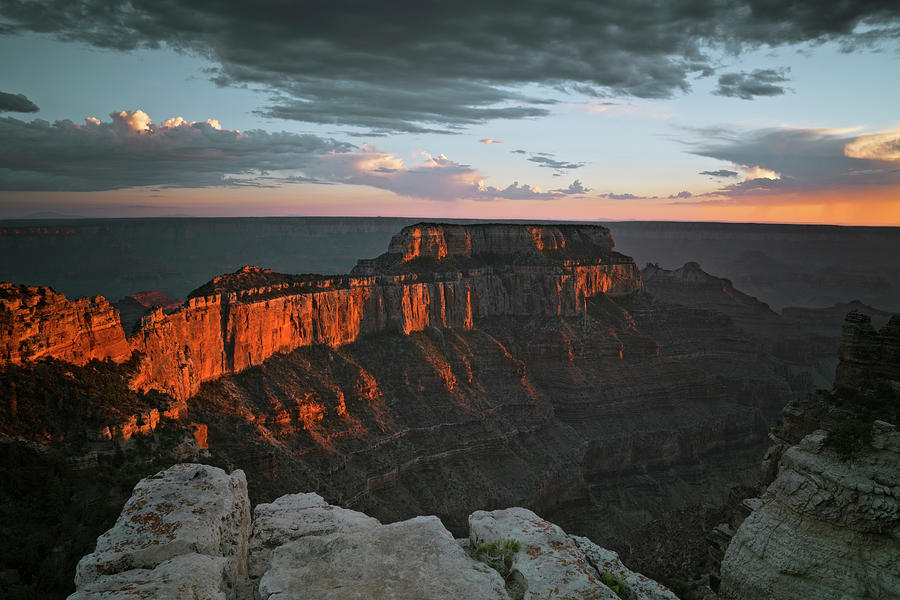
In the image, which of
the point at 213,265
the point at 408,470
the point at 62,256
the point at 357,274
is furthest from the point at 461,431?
the point at 213,265

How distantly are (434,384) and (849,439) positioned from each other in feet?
140

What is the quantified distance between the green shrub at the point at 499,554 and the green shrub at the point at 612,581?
1947mm

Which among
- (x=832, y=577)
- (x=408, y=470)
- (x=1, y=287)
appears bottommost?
(x=408, y=470)

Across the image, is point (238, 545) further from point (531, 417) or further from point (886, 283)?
point (886, 283)

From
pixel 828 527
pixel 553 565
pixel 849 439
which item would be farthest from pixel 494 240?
pixel 553 565

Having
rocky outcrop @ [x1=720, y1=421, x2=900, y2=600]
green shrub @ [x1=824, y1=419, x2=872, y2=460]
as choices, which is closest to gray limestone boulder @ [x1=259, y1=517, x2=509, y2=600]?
rocky outcrop @ [x1=720, y1=421, x2=900, y2=600]

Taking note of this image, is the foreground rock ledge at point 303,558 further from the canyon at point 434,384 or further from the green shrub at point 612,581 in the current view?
the canyon at point 434,384

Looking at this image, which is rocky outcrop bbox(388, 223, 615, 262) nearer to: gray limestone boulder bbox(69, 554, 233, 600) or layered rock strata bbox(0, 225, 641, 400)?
layered rock strata bbox(0, 225, 641, 400)

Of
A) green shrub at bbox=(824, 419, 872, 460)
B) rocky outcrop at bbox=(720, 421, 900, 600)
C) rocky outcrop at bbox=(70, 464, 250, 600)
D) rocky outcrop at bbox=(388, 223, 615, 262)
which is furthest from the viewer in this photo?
rocky outcrop at bbox=(388, 223, 615, 262)

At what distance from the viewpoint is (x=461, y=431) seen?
5778 cm

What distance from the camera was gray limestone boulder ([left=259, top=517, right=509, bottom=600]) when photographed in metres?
9.47

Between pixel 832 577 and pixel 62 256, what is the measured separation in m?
165

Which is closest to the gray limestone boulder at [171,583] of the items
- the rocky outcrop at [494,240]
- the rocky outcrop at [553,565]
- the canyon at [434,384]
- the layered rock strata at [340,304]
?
the rocky outcrop at [553,565]

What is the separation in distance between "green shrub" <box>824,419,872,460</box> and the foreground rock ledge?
1680 cm
